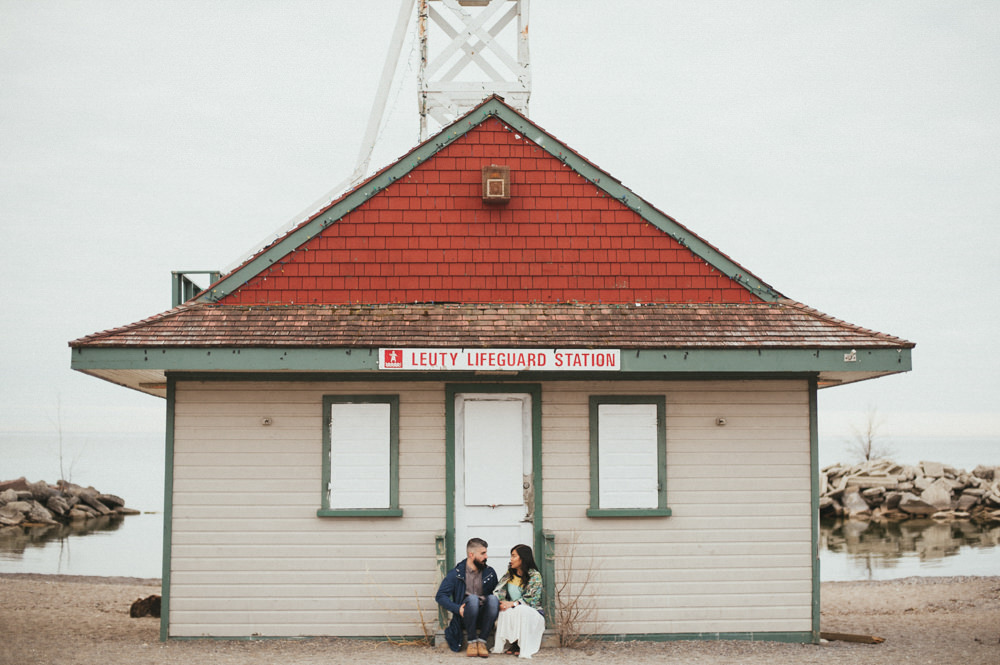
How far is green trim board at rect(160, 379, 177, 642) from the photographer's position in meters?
11.5

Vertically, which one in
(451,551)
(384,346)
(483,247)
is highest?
(483,247)

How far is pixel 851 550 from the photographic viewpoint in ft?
88.5

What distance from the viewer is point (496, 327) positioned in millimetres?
11695

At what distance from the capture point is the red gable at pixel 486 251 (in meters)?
12.4

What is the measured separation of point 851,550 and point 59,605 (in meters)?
19.8

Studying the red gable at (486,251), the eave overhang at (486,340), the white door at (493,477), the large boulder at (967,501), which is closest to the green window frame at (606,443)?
the eave overhang at (486,340)

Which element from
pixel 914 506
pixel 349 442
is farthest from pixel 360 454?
pixel 914 506

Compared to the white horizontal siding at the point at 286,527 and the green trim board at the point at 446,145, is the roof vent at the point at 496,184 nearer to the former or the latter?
the green trim board at the point at 446,145

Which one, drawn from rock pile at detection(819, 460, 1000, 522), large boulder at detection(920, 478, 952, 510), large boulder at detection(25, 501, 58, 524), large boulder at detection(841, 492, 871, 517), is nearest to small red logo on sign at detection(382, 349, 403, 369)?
rock pile at detection(819, 460, 1000, 522)

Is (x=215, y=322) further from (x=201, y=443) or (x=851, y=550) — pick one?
(x=851, y=550)

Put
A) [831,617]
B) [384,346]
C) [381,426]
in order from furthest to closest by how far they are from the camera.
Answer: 1. [831,617]
2. [381,426]
3. [384,346]

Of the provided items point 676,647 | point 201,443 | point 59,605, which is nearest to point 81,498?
point 59,605

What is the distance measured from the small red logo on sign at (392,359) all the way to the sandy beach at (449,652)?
9.99 ft

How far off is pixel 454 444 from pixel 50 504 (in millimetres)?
29447
